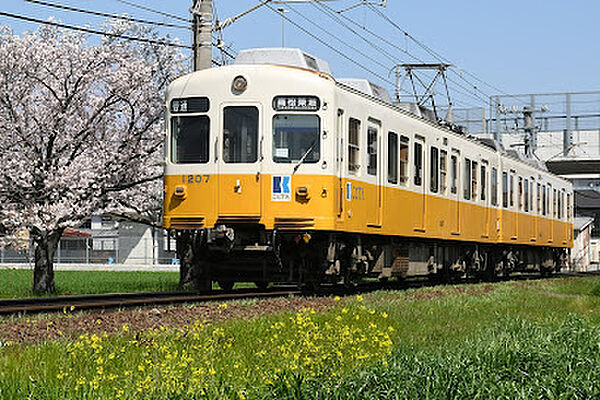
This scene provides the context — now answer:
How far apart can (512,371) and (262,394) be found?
1965 mm

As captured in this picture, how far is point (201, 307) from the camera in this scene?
40.2ft

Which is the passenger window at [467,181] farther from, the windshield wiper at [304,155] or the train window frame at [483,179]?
the windshield wiper at [304,155]

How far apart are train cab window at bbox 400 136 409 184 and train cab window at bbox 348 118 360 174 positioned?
2195 mm

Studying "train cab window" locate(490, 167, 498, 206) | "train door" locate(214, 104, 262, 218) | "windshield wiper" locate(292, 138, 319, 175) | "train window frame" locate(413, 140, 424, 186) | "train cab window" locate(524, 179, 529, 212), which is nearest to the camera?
"windshield wiper" locate(292, 138, 319, 175)

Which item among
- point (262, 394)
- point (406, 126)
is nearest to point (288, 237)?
point (406, 126)

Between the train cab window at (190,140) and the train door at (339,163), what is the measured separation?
2048 mm

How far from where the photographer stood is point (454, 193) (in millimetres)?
20875

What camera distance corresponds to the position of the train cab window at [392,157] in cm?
1705

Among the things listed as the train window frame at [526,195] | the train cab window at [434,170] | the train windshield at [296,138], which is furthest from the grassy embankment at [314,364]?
the train window frame at [526,195]

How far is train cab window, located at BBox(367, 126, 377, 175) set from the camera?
16.1m

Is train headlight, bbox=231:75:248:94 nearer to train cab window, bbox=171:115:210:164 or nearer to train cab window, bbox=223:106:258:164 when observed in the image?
train cab window, bbox=223:106:258:164

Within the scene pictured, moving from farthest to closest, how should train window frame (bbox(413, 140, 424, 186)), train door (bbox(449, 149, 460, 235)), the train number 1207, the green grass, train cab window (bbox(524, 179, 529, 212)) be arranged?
train cab window (bbox(524, 179, 529, 212)) < the green grass < train door (bbox(449, 149, 460, 235)) < train window frame (bbox(413, 140, 424, 186)) < the train number 1207

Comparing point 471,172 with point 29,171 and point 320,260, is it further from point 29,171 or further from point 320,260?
point 29,171

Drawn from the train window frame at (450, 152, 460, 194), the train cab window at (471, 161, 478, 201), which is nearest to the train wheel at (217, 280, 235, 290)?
the train window frame at (450, 152, 460, 194)
